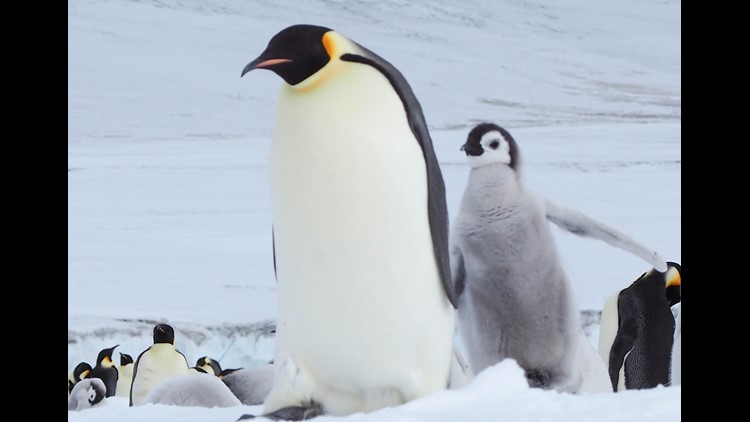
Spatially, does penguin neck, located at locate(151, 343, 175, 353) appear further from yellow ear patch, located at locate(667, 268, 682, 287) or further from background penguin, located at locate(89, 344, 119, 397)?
yellow ear patch, located at locate(667, 268, 682, 287)

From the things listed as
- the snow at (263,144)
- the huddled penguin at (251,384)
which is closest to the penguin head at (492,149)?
the snow at (263,144)

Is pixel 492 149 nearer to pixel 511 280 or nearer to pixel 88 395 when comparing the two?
pixel 511 280

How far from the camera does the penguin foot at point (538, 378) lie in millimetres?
2428

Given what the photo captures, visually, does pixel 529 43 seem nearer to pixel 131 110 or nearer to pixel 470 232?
pixel 131 110

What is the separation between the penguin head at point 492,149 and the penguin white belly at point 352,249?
33.0 inches

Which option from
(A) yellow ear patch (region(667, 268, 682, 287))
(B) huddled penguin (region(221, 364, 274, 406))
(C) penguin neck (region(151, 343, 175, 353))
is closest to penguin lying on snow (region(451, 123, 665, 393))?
(A) yellow ear patch (region(667, 268, 682, 287))

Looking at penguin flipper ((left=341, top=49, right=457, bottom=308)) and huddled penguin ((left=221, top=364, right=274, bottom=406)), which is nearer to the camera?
penguin flipper ((left=341, top=49, right=457, bottom=308))

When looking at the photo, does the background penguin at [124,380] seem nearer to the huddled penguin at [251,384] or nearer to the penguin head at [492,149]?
the huddled penguin at [251,384]

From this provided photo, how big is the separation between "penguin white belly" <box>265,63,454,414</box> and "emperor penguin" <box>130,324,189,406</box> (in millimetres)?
2488

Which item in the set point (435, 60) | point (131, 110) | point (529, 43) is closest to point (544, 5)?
point (529, 43)

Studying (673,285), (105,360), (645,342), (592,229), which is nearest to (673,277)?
(673,285)

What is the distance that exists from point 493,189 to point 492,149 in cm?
10

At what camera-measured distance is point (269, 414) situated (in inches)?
67.2

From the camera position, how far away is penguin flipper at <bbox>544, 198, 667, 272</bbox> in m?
2.56
